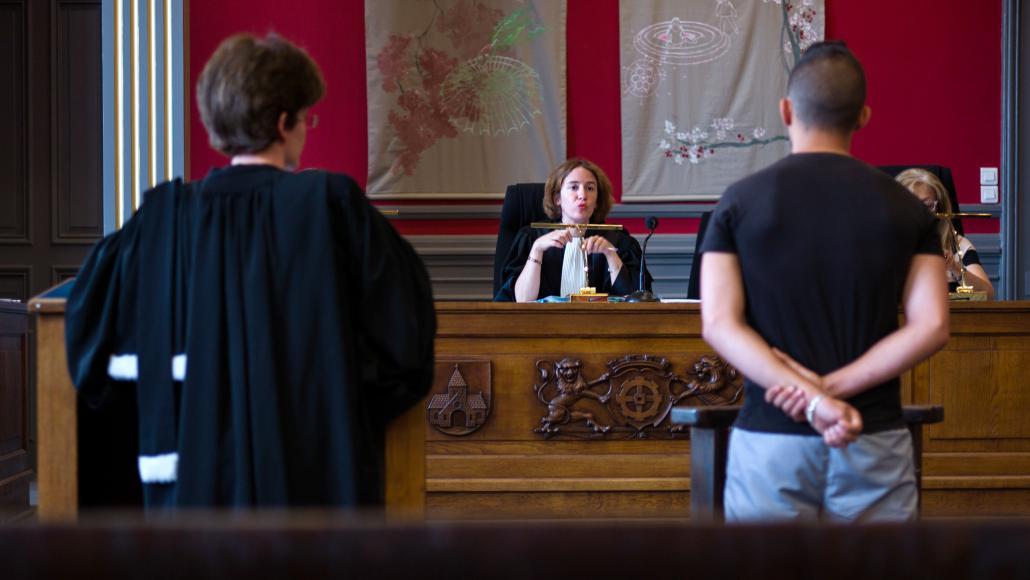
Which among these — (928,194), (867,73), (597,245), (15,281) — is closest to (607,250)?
(597,245)

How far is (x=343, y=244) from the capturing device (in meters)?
1.69

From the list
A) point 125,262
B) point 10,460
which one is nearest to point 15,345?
point 10,460

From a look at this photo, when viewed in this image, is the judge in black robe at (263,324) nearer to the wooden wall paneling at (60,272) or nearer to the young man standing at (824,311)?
the young man standing at (824,311)

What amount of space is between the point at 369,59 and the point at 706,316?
4158 mm

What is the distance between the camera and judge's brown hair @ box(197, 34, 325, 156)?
1.64 m

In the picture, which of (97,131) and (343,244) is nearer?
(343,244)

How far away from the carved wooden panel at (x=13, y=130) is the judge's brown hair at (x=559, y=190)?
307 centimetres

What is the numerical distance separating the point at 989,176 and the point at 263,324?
16.3ft

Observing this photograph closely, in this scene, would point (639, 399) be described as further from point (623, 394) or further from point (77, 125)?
point (77, 125)

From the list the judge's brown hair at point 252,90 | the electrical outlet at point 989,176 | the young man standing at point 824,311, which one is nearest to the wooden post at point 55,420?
the judge's brown hair at point 252,90

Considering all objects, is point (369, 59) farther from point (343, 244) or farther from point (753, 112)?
point (343, 244)

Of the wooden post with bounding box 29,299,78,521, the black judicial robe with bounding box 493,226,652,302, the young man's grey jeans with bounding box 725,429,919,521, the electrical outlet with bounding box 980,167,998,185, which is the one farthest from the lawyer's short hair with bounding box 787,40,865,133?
the electrical outlet with bounding box 980,167,998,185

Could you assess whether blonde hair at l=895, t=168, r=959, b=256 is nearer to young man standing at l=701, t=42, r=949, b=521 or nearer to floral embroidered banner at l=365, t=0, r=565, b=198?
floral embroidered banner at l=365, t=0, r=565, b=198

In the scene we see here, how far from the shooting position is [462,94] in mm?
5637
